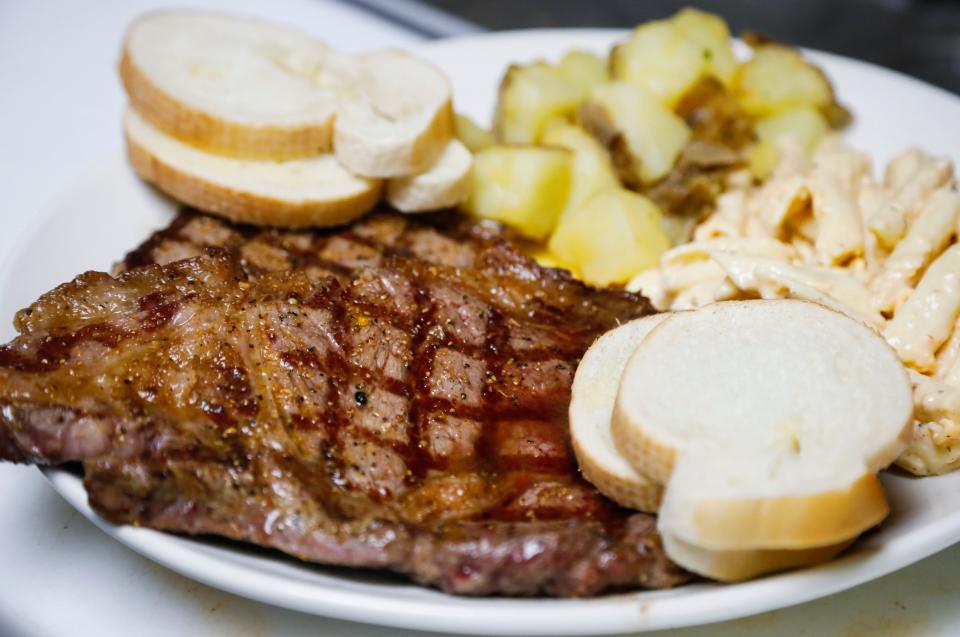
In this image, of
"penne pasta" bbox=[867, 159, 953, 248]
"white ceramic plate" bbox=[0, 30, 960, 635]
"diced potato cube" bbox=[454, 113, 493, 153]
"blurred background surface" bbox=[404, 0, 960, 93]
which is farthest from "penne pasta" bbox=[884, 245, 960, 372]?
"blurred background surface" bbox=[404, 0, 960, 93]

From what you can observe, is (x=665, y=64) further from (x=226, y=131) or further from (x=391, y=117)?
(x=226, y=131)

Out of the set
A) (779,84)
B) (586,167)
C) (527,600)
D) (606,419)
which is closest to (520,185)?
(586,167)

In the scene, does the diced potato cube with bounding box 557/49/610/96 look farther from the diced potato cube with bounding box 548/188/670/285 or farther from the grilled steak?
the grilled steak

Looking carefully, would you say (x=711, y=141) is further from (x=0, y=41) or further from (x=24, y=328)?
(x=0, y=41)

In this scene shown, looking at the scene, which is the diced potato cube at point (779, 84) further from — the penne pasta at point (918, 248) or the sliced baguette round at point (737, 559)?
the sliced baguette round at point (737, 559)

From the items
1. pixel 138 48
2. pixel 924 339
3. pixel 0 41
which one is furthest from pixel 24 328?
pixel 0 41
